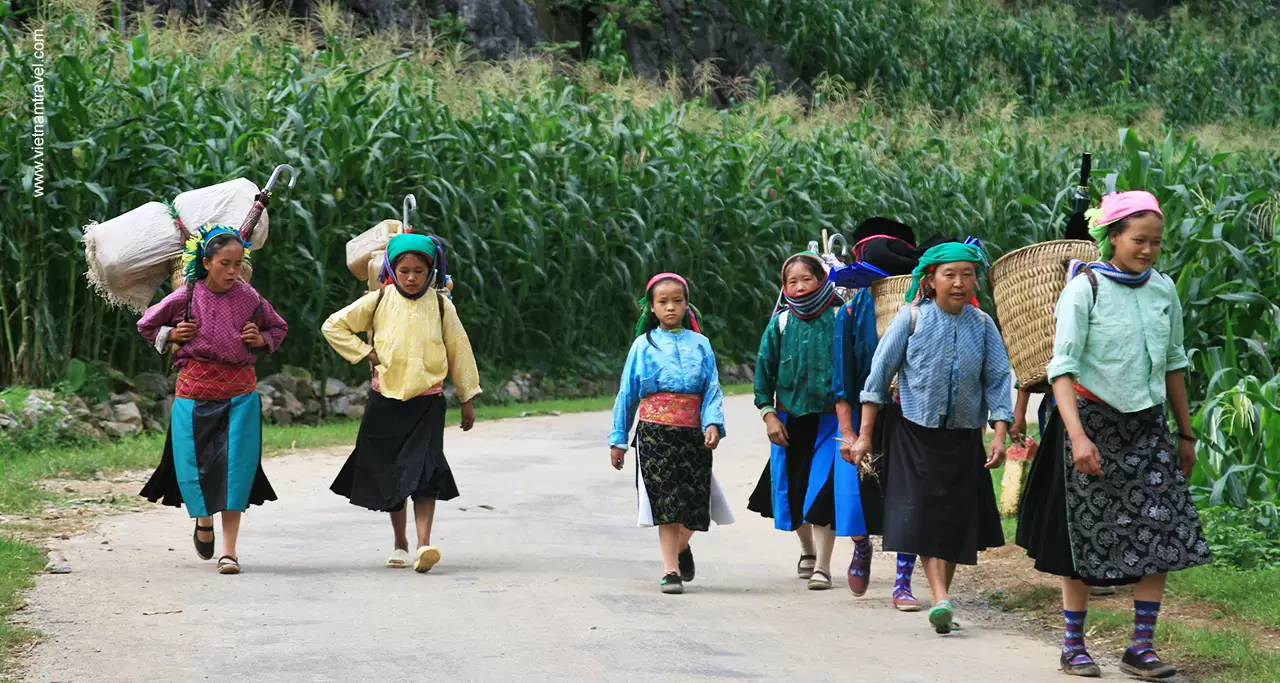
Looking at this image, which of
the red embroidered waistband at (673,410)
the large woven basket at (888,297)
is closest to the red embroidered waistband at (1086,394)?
the large woven basket at (888,297)

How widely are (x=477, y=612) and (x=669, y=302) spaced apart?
1.98 metres

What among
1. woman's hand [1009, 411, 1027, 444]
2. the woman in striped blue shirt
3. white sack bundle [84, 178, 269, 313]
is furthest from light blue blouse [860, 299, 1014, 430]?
white sack bundle [84, 178, 269, 313]

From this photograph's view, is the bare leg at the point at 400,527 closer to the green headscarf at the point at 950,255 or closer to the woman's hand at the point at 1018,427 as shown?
the green headscarf at the point at 950,255

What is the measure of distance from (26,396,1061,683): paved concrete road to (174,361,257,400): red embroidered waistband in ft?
2.84

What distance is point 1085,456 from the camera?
577cm

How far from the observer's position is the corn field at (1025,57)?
35.9m

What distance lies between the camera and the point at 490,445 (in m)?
13.4

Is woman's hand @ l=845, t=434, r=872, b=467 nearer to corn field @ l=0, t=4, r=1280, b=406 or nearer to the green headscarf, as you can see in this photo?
the green headscarf

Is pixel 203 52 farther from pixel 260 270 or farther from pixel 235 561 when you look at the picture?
pixel 235 561

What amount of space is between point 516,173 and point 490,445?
4.26 meters

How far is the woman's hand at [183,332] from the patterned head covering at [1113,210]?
14.8ft

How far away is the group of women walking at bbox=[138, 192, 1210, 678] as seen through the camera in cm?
588

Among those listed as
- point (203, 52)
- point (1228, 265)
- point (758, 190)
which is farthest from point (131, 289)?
point (758, 190)

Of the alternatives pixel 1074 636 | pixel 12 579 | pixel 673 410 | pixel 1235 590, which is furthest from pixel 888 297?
pixel 12 579
